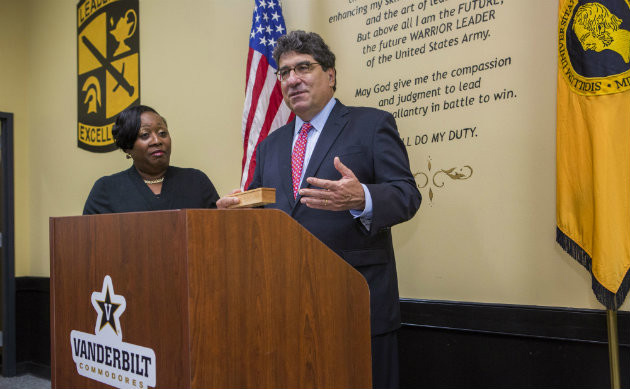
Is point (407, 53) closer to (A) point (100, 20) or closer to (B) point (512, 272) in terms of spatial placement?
(B) point (512, 272)

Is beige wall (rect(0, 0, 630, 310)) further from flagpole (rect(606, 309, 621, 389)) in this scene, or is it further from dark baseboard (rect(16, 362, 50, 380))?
dark baseboard (rect(16, 362, 50, 380))

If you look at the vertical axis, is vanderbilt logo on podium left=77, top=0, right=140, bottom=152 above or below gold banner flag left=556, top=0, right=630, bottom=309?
above

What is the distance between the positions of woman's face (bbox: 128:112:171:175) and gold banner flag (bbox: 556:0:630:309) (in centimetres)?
161

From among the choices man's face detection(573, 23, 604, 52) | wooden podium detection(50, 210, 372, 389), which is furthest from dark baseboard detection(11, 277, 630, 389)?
wooden podium detection(50, 210, 372, 389)

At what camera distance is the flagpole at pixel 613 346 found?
1.76 m

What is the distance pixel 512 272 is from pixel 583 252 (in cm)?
37

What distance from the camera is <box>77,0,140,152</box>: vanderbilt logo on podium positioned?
3.94 meters

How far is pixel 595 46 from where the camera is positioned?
1776 mm

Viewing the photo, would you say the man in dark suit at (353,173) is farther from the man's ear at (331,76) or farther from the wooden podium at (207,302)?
the wooden podium at (207,302)

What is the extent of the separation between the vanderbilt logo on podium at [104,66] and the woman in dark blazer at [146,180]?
1525 millimetres

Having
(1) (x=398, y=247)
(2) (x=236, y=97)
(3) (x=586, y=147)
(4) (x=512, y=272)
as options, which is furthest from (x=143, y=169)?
(3) (x=586, y=147)

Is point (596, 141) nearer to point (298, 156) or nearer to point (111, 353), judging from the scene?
point (298, 156)

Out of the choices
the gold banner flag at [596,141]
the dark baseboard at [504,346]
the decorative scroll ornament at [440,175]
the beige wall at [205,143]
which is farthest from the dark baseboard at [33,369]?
the gold banner flag at [596,141]

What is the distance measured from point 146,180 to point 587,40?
5.95ft
